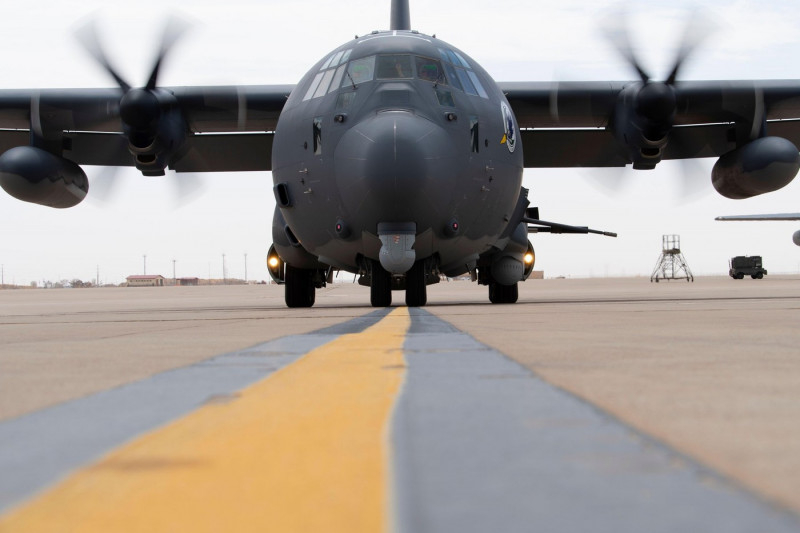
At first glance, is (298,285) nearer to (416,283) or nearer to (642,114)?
(416,283)

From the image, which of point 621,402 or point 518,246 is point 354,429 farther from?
point 518,246

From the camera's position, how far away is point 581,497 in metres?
1.57

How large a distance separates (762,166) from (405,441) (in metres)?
14.0

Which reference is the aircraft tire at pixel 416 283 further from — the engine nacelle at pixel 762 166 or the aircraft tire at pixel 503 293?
the engine nacelle at pixel 762 166

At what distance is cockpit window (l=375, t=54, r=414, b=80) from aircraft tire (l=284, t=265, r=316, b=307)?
184 inches

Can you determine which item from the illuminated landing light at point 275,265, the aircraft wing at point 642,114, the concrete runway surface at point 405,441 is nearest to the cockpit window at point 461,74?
the aircraft wing at point 642,114

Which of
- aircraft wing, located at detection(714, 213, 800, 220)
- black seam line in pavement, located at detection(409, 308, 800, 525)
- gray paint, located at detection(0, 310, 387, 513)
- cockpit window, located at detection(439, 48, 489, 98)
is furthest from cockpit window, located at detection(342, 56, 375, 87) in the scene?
aircraft wing, located at detection(714, 213, 800, 220)

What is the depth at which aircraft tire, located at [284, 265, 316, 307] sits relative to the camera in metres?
15.6

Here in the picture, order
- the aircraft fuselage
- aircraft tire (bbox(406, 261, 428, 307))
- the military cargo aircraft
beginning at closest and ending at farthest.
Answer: the aircraft fuselage
the military cargo aircraft
aircraft tire (bbox(406, 261, 428, 307))

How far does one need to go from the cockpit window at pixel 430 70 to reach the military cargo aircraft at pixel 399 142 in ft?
0.11

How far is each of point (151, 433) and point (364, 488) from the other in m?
0.97

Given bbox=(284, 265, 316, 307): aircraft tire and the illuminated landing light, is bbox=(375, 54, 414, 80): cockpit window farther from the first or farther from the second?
the illuminated landing light

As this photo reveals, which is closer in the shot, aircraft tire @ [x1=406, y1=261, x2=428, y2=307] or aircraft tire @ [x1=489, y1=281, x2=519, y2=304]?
aircraft tire @ [x1=406, y1=261, x2=428, y2=307]

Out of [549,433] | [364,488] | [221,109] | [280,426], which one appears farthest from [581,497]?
[221,109]
